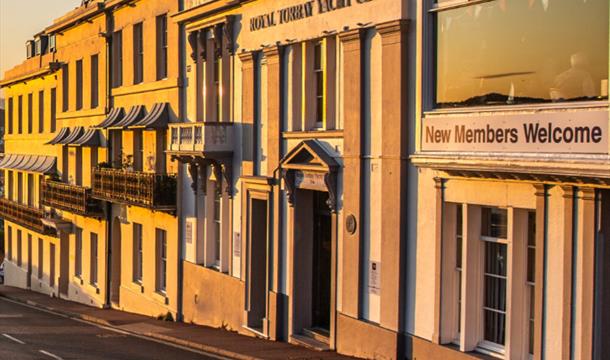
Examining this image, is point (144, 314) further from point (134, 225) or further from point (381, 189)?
point (381, 189)

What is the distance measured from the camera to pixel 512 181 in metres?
14.5

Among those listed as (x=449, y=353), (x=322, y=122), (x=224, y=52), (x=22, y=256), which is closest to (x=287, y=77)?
(x=322, y=122)

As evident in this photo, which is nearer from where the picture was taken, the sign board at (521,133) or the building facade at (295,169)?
the sign board at (521,133)

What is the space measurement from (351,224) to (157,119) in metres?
11.1

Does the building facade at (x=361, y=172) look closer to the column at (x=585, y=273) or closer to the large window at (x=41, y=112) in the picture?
the column at (x=585, y=273)

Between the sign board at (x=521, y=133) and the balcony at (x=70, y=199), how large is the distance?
2036 cm

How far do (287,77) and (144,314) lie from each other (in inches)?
486

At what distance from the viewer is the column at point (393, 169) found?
56.7 ft

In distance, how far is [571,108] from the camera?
1316 centimetres

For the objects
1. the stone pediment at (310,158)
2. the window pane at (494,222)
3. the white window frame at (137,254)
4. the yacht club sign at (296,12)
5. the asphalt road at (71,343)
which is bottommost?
the asphalt road at (71,343)

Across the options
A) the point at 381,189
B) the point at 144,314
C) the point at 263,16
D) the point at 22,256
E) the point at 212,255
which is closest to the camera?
the point at 381,189

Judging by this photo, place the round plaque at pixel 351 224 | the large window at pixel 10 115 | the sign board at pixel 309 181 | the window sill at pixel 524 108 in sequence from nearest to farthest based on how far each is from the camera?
the window sill at pixel 524 108 < the round plaque at pixel 351 224 < the sign board at pixel 309 181 < the large window at pixel 10 115

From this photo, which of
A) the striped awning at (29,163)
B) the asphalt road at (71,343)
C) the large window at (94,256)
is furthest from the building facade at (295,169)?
the striped awning at (29,163)

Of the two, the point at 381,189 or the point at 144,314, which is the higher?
the point at 381,189
